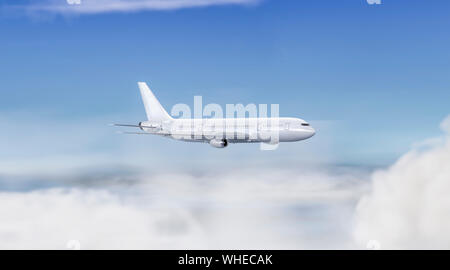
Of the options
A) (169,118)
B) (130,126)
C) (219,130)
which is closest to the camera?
(130,126)

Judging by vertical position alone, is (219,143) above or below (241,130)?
below

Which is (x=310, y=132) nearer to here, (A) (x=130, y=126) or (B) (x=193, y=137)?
(B) (x=193, y=137)

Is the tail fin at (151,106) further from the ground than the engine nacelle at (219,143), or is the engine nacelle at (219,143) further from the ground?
the tail fin at (151,106)

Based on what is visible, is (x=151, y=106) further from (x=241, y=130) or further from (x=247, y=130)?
(x=247, y=130)

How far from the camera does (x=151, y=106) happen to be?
10856 centimetres

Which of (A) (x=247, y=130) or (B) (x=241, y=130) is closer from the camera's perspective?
(A) (x=247, y=130)

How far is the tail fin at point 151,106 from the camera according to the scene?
10662 cm

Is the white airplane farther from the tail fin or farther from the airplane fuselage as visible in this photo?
the tail fin

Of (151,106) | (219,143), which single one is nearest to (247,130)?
(219,143)

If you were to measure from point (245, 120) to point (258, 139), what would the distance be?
171 inches


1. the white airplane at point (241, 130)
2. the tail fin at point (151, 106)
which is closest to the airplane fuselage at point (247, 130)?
the white airplane at point (241, 130)

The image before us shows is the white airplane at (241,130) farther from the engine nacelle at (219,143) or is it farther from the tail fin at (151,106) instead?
the tail fin at (151,106)

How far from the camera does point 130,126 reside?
3287 inches

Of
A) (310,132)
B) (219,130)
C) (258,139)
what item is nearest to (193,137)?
(219,130)
